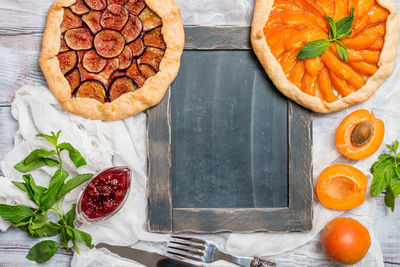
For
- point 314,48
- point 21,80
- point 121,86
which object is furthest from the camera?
point 21,80

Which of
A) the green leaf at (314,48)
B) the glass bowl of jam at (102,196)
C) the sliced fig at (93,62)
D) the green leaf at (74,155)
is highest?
the green leaf at (314,48)

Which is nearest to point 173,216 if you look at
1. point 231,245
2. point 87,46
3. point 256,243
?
point 231,245

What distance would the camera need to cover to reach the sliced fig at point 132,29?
2318mm

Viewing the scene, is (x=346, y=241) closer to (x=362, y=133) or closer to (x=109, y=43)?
(x=362, y=133)

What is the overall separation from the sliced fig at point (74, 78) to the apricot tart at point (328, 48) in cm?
Answer: 113

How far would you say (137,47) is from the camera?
233 centimetres

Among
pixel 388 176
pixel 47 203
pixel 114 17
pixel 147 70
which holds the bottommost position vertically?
pixel 47 203

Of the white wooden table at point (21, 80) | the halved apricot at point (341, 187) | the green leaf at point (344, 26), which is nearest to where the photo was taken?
the green leaf at point (344, 26)

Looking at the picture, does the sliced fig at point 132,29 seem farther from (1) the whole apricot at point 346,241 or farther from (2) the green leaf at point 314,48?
(1) the whole apricot at point 346,241

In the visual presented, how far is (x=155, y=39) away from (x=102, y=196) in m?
1.05

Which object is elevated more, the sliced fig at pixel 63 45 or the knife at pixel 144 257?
the sliced fig at pixel 63 45

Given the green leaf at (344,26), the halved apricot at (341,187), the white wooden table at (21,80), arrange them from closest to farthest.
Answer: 1. the green leaf at (344,26)
2. the halved apricot at (341,187)
3. the white wooden table at (21,80)

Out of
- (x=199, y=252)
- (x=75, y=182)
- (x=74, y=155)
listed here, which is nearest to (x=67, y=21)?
(x=74, y=155)

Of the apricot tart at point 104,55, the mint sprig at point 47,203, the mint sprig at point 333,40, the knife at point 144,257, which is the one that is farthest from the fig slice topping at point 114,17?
→ the knife at point 144,257
